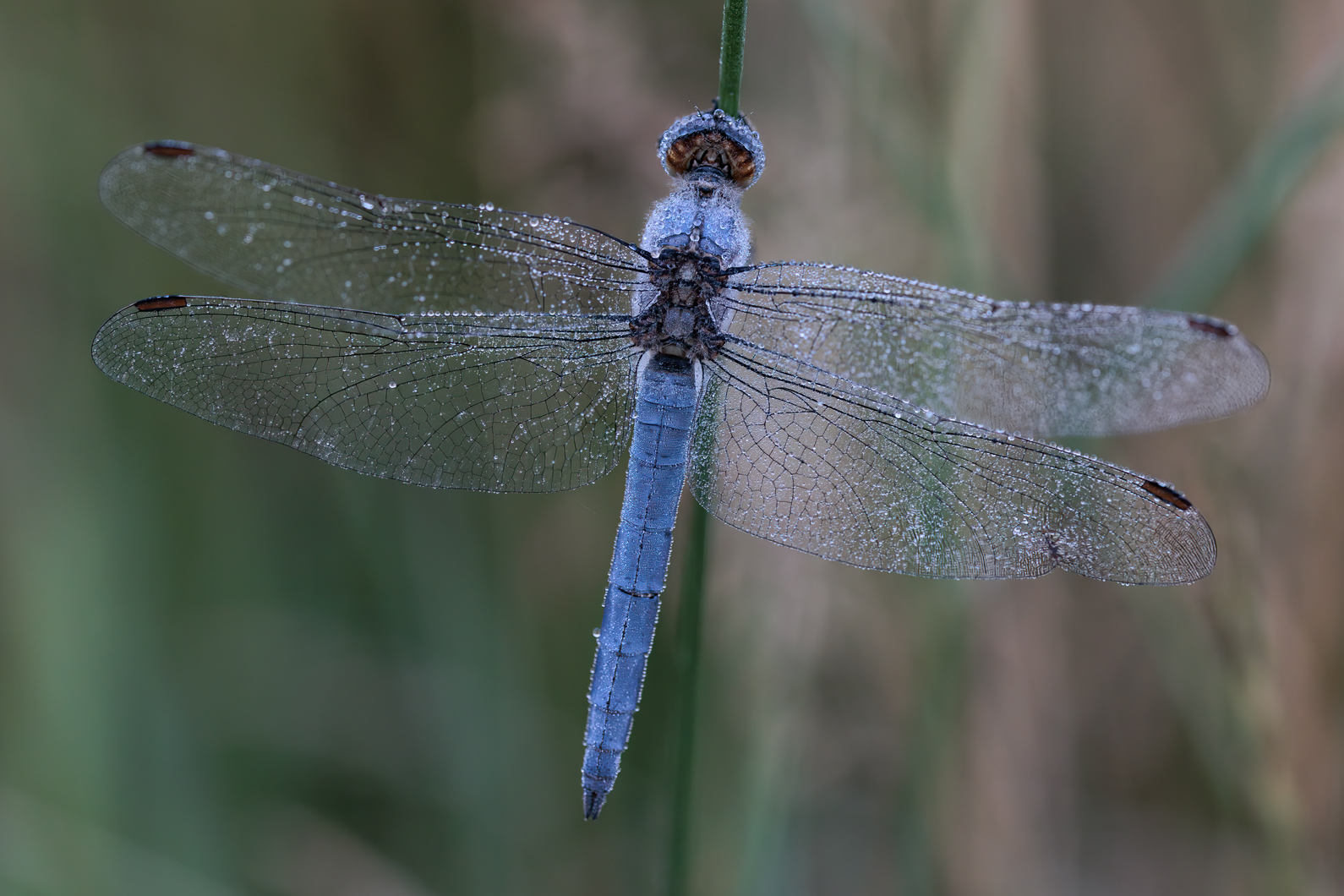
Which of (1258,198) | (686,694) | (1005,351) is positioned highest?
(1258,198)

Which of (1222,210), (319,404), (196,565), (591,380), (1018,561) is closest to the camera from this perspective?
(1018,561)

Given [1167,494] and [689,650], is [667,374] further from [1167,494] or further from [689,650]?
[1167,494]

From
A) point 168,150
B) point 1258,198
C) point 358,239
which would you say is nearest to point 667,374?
point 358,239

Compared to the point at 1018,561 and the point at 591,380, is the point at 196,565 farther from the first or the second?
the point at 1018,561

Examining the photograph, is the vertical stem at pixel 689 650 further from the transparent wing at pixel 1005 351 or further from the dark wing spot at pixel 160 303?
the dark wing spot at pixel 160 303

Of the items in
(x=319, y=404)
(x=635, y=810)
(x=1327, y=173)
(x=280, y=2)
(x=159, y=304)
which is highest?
(x=280, y=2)

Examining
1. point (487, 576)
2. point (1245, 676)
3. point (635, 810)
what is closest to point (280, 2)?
point (487, 576)
